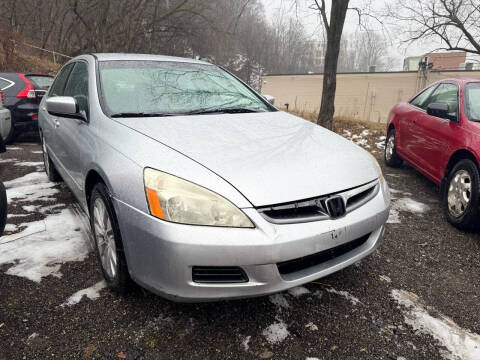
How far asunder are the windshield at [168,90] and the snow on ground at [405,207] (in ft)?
6.18

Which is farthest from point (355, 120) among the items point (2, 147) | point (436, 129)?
point (2, 147)

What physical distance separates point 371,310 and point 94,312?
5.57ft

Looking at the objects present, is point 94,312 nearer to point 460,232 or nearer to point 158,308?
point 158,308

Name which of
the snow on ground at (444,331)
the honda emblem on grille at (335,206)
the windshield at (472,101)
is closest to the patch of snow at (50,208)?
the honda emblem on grille at (335,206)

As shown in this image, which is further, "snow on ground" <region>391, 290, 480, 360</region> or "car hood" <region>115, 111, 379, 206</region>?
"snow on ground" <region>391, 290, 480, 360</region>

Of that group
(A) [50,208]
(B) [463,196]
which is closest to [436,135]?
(B) [463,196]

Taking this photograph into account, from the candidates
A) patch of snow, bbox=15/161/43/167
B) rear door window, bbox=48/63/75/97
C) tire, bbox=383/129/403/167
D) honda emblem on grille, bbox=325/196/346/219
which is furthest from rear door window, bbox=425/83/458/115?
patch of snow, bbox=15/161/43/167

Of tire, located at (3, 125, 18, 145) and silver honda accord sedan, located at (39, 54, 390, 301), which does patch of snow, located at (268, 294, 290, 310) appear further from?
tire, located at (3, 125, 18, 145)

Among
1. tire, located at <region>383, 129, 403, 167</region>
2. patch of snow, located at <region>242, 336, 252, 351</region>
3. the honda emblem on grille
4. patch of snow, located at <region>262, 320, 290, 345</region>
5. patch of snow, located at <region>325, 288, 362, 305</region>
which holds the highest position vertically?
the honda emblem on grille

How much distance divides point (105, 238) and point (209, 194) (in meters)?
0.92

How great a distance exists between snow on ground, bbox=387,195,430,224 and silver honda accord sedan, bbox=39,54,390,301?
5.33ft

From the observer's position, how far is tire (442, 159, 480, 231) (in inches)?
125

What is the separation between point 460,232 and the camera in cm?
336

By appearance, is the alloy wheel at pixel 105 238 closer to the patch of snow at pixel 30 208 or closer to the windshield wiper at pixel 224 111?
the windshield wiper at pixel 224 111
